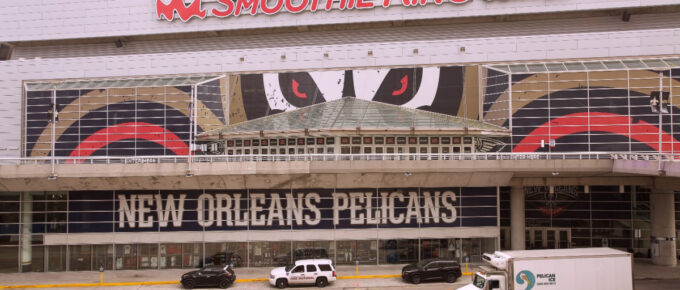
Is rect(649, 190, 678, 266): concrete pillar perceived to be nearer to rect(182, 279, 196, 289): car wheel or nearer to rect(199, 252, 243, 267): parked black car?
rect(199, 252, 243, 267): parked black car

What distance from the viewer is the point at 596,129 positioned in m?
41.9

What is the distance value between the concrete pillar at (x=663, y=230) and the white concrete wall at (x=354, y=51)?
12.2 m

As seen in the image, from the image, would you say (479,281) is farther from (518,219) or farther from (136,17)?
(136,17)

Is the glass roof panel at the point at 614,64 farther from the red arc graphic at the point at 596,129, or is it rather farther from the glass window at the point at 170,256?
the glass window at the point at 170,256

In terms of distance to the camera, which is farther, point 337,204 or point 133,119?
point 133,119

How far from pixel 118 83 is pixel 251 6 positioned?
14.8m

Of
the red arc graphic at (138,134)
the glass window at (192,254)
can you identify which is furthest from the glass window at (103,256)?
the red arc graphic at (138,134)

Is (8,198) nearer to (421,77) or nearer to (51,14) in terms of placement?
(51,14)

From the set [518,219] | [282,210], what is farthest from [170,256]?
[518,219]

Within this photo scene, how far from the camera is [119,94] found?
155ft

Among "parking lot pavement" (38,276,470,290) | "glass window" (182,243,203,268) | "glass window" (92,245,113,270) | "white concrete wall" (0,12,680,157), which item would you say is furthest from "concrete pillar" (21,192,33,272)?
"white concrete wall" (0,12,680,157)

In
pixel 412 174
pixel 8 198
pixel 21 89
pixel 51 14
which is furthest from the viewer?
pixel 51 14

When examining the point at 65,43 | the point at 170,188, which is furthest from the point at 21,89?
the point at 170,188

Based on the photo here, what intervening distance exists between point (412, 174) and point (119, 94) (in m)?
26.6
